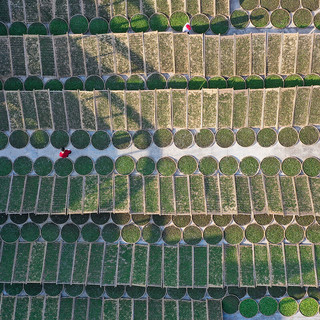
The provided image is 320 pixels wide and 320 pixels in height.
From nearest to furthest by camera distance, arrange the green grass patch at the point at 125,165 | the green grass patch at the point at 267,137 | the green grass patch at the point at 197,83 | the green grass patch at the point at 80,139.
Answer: the green grass patch at the point at 267,137, the green grass patch at the point at 125,165, the green grass patch at the point at 80,139, the green grass patch at the point at 197,83

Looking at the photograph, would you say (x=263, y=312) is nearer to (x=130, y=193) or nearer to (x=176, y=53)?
(x=130, y=193)

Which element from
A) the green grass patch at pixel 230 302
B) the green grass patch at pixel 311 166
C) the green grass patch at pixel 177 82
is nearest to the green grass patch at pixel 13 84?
the green grass patch at pixel 177 82

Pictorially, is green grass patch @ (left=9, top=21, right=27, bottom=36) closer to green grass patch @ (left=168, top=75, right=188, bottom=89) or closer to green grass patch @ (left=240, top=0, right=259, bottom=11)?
green grass patch @ (left=168, top=75, right=188, bottom=89)

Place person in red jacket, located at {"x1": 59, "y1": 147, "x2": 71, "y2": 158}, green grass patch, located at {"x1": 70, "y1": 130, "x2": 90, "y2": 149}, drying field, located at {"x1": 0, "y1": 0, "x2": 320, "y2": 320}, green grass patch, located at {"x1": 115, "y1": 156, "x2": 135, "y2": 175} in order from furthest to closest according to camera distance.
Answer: green grass patch, located at {"x1": 70, "y1": 130, "x2": 90, "y2": 149}
green grass patch, located at {"x1": 115, "y1": 156, "x2": 135, "y2": 175}
drying field, located at {"x1": 0, "y1": 0, "x2": 320, "y2": 320}
person in red jacket, located at {"x1": 59, "y1": 147, "x2": 71, "y2": 158}

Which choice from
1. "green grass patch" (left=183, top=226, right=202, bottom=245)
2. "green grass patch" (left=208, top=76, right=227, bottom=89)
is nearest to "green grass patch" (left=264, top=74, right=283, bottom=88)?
"green grass patch" (left=208, top=76, right=227, bottom=89)

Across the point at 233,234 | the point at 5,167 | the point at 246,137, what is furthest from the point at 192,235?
the point at 5,167

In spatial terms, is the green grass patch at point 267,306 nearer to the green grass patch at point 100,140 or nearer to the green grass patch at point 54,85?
the green grass patch at point 100,140

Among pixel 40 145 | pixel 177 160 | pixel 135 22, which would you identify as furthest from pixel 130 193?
pixel 135 22
